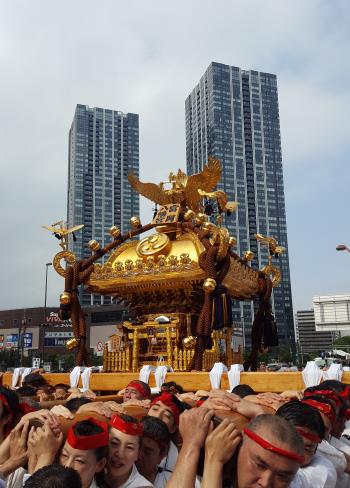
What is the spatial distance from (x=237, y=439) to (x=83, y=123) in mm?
90899

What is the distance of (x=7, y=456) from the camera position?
8.70ft

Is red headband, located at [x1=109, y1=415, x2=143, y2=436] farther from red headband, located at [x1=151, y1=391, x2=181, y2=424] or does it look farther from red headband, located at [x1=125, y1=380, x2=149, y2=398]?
red headband, located at [x1=125, y1=380, x2=149, y2=398]

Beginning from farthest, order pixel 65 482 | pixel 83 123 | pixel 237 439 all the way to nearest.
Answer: pixel 83 123 < pixel 237 439 < pixel 65 482

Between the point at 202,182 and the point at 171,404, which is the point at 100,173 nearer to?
the point at 202,182

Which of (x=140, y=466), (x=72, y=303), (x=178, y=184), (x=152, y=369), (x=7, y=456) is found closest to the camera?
(x=7, y=456)

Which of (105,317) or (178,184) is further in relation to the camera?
(105,317)

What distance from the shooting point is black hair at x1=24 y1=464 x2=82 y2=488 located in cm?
189

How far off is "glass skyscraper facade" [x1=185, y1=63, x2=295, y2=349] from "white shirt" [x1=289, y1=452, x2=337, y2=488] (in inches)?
3150

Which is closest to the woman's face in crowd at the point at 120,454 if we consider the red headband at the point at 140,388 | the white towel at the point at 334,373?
the red headband at the point at 140,388

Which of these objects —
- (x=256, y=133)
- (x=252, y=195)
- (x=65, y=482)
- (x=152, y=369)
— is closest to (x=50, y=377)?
(x=152, y=369)

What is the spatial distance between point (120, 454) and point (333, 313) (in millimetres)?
59638

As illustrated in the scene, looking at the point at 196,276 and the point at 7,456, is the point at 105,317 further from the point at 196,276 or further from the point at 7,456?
the point at 7,456

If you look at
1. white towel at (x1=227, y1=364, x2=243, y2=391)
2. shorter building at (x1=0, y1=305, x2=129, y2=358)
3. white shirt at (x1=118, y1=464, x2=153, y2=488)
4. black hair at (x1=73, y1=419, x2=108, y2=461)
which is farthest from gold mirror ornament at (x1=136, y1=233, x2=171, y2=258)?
shorter building at (x1=0, y1=305, x2=129, y2=358)

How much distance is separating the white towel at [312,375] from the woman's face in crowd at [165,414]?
5.44 m
